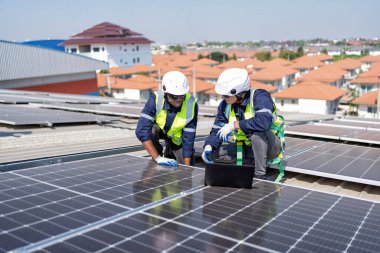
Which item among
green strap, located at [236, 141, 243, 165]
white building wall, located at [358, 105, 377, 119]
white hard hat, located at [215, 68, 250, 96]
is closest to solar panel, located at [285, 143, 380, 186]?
green strap, located at [236, 141, 243, 165]

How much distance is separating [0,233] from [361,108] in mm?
48925

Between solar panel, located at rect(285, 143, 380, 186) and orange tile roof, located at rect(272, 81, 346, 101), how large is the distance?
42.1 meters

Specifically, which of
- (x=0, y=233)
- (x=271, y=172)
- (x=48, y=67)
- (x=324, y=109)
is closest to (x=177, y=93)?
(x=271, y=172)

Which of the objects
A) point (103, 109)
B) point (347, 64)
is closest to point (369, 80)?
point (347, 64)

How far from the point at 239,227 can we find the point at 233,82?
262cm

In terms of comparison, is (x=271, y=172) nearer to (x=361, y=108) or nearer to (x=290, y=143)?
(x=290, y=143)

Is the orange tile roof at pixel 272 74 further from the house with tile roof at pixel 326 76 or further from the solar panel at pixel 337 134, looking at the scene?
the solar panel at pixel 337 134

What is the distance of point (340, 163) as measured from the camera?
635cm

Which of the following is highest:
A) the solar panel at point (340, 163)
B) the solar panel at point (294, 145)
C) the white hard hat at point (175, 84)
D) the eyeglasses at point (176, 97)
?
the white hard hat at point (175, 84)

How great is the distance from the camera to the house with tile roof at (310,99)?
47.9m

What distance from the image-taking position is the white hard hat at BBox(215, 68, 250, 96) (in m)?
5.62

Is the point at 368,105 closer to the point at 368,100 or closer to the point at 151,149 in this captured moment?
the point at 368,100

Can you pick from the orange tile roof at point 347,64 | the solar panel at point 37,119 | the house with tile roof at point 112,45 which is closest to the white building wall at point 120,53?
the house with tile roof at point 112,45

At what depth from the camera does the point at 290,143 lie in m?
8.09
